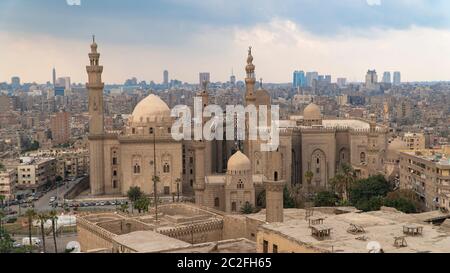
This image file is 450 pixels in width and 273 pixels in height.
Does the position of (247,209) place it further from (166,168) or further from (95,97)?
(95,97)

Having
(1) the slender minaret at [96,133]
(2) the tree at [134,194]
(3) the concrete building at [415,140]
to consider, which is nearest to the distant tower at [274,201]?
(2) the tree at [134,194]

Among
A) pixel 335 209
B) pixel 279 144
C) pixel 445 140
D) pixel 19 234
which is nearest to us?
pixel 335 209

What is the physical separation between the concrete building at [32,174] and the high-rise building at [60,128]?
26.9 feet

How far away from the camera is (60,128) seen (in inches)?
1027

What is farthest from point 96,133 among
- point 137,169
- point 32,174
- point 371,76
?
point 371,76

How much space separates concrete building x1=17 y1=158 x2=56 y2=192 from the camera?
52.4ft

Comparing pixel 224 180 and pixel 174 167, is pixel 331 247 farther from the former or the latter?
pixel 174 167

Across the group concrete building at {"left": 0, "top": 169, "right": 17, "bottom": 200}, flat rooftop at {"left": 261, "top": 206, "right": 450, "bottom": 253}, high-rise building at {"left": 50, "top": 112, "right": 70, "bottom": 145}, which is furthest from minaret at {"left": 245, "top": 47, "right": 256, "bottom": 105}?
high-rise building at {"left": 50, "top": 112, "right": 70, "bottom": 145}

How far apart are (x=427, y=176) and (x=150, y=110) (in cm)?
616

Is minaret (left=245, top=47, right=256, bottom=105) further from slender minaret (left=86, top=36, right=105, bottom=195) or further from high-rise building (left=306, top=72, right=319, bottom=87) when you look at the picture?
slender minaret (left=86, top=36, right=105, bottom=195)

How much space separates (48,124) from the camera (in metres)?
25.8
